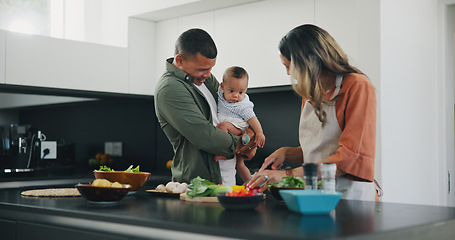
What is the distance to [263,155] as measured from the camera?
161 inches

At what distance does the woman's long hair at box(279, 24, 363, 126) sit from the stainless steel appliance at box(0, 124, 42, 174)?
2.51 meters

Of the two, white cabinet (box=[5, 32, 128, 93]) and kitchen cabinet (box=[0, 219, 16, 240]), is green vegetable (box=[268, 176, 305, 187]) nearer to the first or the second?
kitchen cabinet (box=[0, 219, 16, 240])

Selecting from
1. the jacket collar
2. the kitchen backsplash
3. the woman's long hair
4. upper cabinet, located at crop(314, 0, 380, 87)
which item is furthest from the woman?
the kitchen backsplash

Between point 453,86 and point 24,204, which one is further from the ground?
point 453,86

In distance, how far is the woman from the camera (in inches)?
77.0

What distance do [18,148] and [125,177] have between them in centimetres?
218

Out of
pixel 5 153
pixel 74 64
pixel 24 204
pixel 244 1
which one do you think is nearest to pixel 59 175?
pixel 5 153

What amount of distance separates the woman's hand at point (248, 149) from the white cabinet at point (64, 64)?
186cm

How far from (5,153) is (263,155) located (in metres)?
1.86

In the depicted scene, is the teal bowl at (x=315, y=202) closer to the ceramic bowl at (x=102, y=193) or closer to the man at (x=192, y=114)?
the ceramic bowl at (x=102, y=193)

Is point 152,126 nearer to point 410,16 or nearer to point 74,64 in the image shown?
point 74,64

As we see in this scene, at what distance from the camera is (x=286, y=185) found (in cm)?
187

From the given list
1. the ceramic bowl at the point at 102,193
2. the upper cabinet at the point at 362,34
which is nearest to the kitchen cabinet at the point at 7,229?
the ceramic bowl at the point at 102,193

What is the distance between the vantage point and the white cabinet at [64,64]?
12.2ft
